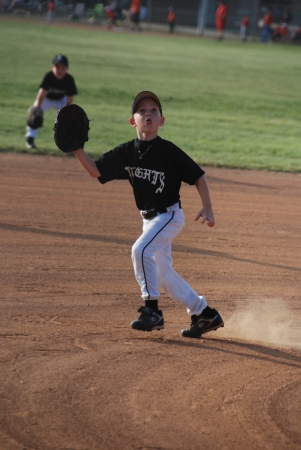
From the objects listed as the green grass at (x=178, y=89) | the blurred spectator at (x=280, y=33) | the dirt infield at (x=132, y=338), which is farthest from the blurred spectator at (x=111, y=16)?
the dirt infield at (x=132, y=338)

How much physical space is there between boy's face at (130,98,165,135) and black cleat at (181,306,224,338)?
141cm

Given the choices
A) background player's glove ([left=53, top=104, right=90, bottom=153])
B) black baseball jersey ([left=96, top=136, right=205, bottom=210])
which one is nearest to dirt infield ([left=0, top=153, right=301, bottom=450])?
black baseball jersey ([left=96, top=136, right=205, bottom=210])

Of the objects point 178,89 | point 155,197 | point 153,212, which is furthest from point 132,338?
point 178,89

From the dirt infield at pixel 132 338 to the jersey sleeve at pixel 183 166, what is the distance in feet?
4.09

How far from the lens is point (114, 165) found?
5.36m

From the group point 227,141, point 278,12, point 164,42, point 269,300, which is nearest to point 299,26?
point 278,12

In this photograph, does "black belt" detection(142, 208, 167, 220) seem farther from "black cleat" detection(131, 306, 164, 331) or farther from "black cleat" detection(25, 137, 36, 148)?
"black cleat" detection(25, 137, 36, 148)

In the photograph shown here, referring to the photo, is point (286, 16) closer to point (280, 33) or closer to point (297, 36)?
point (297, 36)

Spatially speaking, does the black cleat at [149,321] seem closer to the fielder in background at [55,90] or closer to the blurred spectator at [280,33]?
the fielder in background at [55,90]

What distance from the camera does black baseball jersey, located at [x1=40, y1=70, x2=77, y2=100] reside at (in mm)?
13594

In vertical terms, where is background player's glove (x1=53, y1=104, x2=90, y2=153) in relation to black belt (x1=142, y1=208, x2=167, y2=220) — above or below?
above

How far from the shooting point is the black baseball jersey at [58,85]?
1359cm

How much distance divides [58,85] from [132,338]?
9117 mm

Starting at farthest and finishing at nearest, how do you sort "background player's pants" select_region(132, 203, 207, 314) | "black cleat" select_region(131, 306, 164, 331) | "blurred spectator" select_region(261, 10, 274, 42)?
"blurred spectator" select_region(261, 10, 274, 42), "black cleat" select_region(131, 306, 164, 331), "background player's pants" select_region(132, 203, 207, 314)
